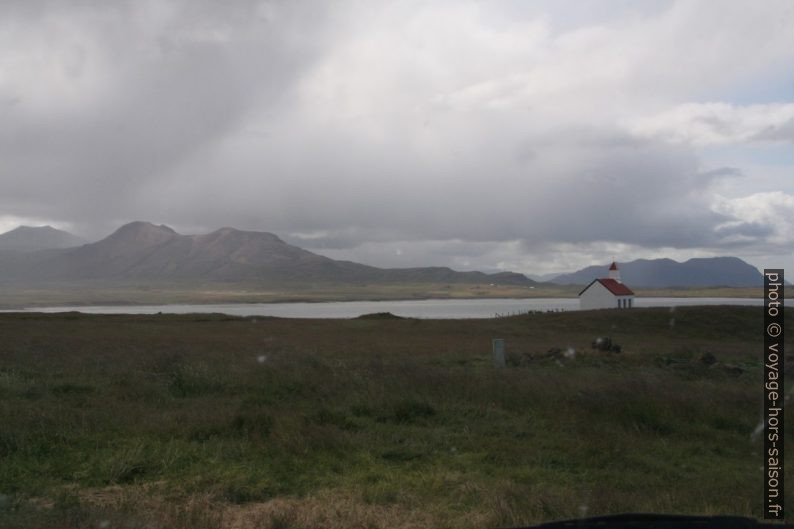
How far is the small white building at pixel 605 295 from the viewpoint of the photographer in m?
67.9

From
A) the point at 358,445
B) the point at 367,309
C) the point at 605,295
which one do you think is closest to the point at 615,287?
the point at 605,295

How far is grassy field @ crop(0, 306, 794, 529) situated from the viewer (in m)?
6.94

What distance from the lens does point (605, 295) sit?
68.4m

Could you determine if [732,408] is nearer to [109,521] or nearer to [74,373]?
[109,521]

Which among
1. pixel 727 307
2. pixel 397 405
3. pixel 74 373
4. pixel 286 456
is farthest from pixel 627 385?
pixel 727 307

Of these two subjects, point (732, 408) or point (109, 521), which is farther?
point (732, 408)

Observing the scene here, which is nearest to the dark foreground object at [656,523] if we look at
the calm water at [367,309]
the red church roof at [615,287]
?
the red church roof at [615,287]

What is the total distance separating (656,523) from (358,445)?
6.01 meters

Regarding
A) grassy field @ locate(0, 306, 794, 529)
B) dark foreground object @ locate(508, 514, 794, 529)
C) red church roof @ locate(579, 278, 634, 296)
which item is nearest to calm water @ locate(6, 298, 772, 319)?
red church roof @ locate(579, 278, 634, 296)

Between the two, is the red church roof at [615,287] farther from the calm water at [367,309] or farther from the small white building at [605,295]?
the calm water at [367,309]

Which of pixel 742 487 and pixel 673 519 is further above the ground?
pixel 673 519

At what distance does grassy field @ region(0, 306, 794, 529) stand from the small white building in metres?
50.8

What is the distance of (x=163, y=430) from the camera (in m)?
10.0

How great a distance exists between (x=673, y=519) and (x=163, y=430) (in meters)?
7.70
